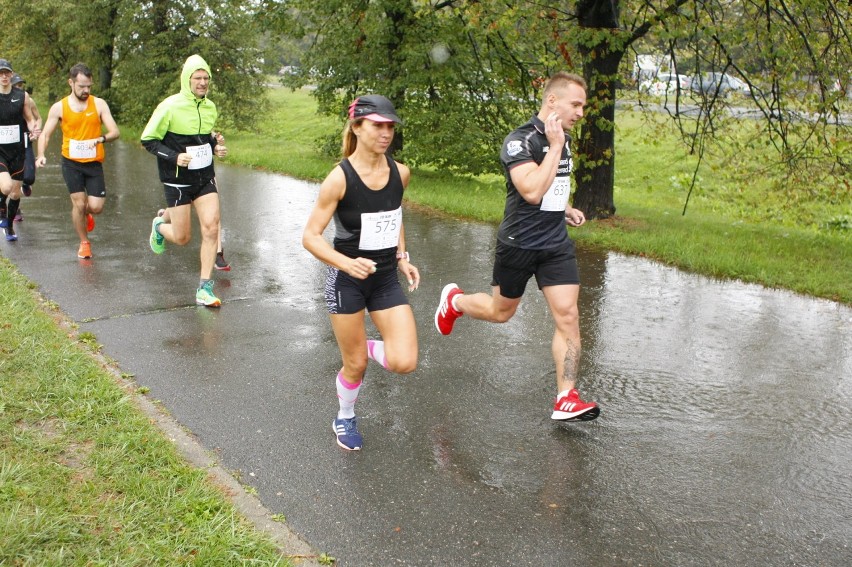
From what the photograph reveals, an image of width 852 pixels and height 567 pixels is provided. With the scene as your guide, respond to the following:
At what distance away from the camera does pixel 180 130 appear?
7691 mm

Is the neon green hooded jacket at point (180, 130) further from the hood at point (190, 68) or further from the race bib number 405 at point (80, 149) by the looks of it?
the race bib number 405 at point (80, 149)

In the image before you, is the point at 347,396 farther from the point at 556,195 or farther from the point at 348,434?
the point at 556,195

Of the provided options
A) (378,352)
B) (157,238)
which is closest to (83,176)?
(157,238)

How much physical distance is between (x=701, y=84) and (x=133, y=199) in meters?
8.59

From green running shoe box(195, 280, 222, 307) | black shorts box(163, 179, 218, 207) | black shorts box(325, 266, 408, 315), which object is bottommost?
green running shoe box(195, 280, 222, 307)

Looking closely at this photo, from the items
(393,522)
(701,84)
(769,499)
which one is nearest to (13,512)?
(393,522)

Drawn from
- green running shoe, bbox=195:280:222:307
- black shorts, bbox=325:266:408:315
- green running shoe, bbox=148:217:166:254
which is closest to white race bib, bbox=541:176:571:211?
black shorts, bbox=325:266:408:315

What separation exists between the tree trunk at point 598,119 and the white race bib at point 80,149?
5638 mm

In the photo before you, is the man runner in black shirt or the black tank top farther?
the man runner in black shirt

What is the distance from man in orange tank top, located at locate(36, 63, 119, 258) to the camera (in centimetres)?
879

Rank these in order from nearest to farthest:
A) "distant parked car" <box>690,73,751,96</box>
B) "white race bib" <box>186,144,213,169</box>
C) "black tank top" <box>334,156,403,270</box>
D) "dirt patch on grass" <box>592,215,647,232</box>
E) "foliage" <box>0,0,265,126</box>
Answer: "black tank top" <box>334,156,403,270</box> < "white race bib" <box>186,144,213,169</box> < "distant parked car" <box>690,73,751,96</box> < "dirt patch on grass" <box>592,215,647,232</box> < "foliage" <box>0,0,265,126</box>

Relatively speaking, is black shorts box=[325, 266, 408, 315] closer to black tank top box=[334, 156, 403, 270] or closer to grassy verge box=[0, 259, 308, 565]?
black tank top box=[334, 156, 403, 270]

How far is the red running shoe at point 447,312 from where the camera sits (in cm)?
630

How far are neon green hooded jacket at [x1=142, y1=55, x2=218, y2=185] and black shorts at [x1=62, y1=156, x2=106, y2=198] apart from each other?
5.45 ft
